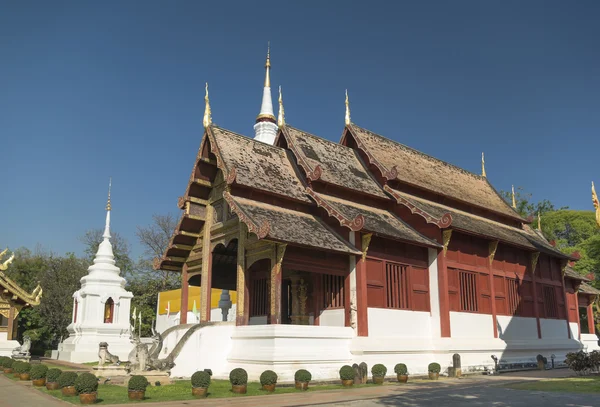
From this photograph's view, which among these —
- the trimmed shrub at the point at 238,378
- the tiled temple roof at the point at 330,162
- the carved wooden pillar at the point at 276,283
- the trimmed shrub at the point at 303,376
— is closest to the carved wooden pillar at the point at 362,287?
the tiled temple roof at the point at 330,162

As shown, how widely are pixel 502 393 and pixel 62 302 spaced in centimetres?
3385

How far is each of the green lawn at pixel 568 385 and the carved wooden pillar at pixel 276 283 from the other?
6353 millimetres

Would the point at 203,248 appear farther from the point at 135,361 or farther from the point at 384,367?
the point at 384,367

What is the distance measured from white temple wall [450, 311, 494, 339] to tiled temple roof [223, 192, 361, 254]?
191 inches

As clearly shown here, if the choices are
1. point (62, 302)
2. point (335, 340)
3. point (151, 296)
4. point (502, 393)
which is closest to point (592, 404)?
point (502, 393)

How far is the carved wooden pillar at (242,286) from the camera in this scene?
16078mm

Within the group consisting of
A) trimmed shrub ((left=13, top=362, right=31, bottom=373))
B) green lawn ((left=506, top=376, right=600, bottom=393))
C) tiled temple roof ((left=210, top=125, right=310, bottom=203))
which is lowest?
green lawn ((left=506, top=376, right=600, bottom=393))

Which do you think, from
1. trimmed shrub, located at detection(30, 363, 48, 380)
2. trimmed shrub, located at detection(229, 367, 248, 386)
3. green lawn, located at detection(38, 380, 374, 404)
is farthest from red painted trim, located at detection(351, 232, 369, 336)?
trimmed shrub, located at detection(30, 363, 48, 380)

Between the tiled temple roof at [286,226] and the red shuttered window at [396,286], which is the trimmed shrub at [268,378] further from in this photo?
the red shuttered window at [396,286]

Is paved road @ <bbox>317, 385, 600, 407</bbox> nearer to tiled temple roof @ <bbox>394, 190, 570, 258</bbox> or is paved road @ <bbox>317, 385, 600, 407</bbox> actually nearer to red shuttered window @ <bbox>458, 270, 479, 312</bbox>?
red shuttered window @ <bbox>458, 270, 479, 312</bbox>

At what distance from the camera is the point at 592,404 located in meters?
10.3

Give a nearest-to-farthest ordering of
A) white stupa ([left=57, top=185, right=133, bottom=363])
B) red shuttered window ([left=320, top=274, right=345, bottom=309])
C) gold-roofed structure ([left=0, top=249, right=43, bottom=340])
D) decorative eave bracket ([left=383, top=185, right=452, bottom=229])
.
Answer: red shuttered window ([left=320, top=274, right=345, bottom=309])
decorative eave bracket ([left=383, top=185, right=452, bottom=229])
gold-roofed structure ([left=0, top=249, right=43, bottom=340])
white stupa ([left=57, top=185, right=133, bottom=363])

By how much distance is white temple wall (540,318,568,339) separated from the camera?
75.7ft

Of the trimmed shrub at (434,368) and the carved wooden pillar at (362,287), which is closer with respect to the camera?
the carved wooden pillar at (362,287)
